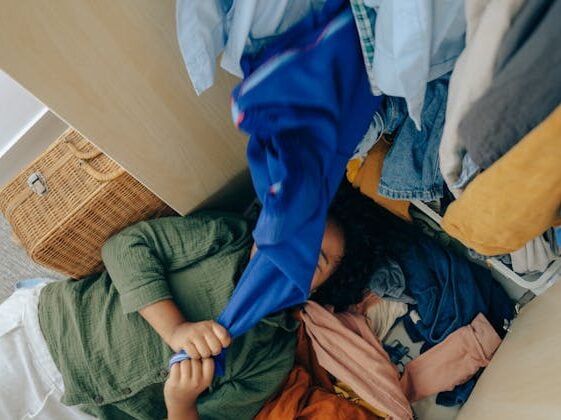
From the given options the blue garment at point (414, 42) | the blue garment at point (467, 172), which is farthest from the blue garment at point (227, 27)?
the blue garment at point (467, 172)

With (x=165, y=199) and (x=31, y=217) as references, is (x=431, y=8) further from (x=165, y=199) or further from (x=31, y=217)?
(x=31, y=217)

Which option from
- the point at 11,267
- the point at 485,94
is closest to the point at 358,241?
the point at 485,94

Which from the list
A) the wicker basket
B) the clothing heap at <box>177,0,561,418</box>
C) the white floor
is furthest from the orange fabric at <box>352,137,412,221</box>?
the white floor

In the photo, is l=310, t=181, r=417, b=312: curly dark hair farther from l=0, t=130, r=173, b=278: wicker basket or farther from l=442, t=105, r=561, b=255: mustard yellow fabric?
l=442, t=105, r=561, b=255: mustard yellow fabric

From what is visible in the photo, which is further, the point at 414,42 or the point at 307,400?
the point at 307,400

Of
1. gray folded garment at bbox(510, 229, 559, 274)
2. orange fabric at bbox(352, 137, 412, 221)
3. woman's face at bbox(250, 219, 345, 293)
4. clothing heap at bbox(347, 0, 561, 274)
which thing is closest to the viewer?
clothing heap at bbox(347, 0, 561, 274)

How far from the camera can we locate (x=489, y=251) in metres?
0.57

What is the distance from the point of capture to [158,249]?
107 cm

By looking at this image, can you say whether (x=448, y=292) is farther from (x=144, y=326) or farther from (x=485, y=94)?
(x=485, y=94)

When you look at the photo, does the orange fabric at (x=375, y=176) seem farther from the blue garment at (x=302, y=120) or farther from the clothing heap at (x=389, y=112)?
the blue garment at (x=302, y=120)

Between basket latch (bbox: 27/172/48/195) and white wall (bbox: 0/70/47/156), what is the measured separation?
1.53 ft

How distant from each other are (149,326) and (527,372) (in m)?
0.69

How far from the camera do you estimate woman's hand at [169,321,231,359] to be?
0.94 m

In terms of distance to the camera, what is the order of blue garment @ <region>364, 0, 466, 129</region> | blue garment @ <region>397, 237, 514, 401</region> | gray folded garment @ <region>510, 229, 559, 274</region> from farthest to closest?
blue garment @ <region>397, 237, 514, 401</region> → gray folded garment @ <region>510, 229, 559, 274</region> → blue garment @ <region>364, 0, 466, 129</region>
